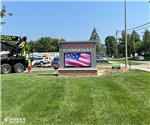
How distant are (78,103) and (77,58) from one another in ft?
44.9

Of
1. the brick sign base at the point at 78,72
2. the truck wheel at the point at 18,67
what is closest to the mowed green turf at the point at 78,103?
the brick sign base at the point at 78,72

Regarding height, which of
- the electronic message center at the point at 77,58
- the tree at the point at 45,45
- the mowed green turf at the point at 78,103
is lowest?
the mowed green turf at the point at 78,103

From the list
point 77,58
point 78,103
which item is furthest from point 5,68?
point 78,103

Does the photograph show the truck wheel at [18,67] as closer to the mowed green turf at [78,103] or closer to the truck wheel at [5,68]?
the truck wheel at [5,68]

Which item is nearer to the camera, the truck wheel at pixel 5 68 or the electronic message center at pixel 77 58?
the electronic message center at pixel 77 58

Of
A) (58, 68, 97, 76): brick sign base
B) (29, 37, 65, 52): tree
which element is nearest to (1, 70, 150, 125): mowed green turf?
(58, 68, 97, 76): brick sign base

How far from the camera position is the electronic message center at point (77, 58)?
2428cm

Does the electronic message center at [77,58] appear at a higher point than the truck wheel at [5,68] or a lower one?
higher

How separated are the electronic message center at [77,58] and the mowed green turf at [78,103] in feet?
31.4

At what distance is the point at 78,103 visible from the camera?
35.8 feet

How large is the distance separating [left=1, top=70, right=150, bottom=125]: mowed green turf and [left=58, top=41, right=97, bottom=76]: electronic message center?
957cm

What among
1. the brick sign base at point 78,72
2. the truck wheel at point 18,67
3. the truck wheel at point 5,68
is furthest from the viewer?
the truck wheel at point 18,67

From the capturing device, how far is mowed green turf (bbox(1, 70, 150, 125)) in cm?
918

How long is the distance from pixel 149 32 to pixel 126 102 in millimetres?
87263
